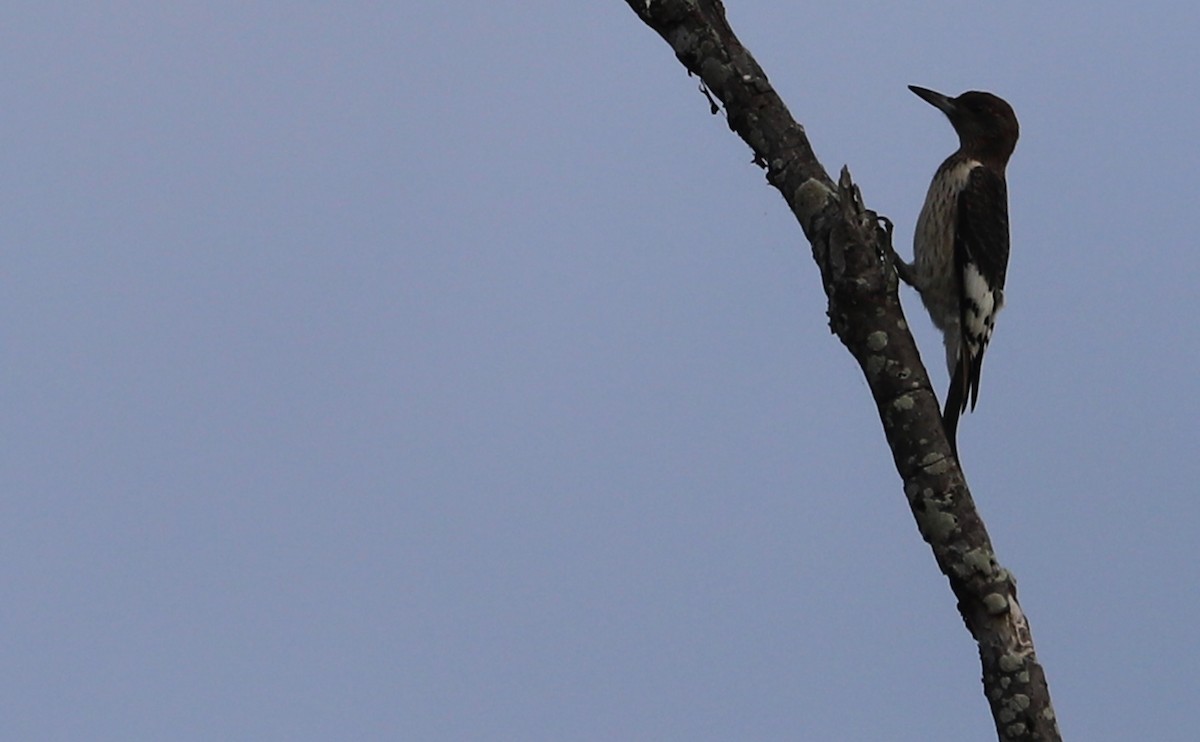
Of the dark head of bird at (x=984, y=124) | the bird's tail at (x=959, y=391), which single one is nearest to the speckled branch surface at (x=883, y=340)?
the bird's tail at (x=959, y=391)

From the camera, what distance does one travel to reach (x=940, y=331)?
574 centimetres

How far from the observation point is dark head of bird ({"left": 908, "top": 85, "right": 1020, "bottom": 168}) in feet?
20.4

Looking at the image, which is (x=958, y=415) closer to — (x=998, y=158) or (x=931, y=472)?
(x=998, y=158)

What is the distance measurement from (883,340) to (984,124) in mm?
3312

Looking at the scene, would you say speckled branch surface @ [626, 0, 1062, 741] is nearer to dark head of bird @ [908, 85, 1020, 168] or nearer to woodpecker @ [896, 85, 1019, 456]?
woodpecker @ [896, 85, 1019, 456]

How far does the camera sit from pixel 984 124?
A: 626 centimetres

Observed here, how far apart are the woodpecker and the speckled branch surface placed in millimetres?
2179

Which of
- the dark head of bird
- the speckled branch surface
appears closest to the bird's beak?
the dark head of bird

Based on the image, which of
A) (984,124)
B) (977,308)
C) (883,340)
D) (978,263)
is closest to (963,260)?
(978,263)

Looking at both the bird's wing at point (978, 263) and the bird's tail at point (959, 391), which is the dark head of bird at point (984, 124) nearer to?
the bird's wing at point (978, 263)

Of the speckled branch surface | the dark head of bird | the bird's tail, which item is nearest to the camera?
the speckled branch surface

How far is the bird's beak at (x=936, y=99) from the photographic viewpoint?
6344 mm

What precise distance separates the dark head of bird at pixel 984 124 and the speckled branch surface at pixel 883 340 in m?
2.96

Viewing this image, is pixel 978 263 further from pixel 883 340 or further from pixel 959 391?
pixel 883 340
